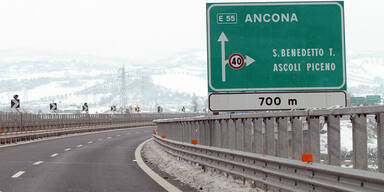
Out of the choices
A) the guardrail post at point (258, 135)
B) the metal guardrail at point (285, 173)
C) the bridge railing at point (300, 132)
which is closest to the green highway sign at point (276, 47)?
the bridge railing at point (300, 132)

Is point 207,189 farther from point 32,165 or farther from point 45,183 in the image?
point 32,165

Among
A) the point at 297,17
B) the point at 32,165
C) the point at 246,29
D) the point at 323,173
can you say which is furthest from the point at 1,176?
the point at 323,173

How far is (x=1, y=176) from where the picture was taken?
16.2 metres

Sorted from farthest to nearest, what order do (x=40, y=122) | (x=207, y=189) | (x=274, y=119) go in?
(x=40, y=122), (x=207, y=189), (x=274, y=119)

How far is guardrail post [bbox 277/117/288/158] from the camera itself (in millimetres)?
10602

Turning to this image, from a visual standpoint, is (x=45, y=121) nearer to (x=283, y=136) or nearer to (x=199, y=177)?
(x=199, y=177)

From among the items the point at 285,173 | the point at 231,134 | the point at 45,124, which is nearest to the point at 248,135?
the point at 231,134

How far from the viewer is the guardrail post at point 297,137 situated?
996 centimetres

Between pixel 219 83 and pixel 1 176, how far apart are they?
584 centimetres

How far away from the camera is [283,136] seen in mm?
10664

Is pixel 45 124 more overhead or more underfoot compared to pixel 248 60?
more underfoot

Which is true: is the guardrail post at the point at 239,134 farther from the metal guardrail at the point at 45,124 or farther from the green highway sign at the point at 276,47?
the metal guardrail at the point at 45,124

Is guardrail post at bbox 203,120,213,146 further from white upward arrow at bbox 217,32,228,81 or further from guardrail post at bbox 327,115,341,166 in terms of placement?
guardrail post at bbox 327,115,341,166

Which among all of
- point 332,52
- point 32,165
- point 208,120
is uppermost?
point 332,52
